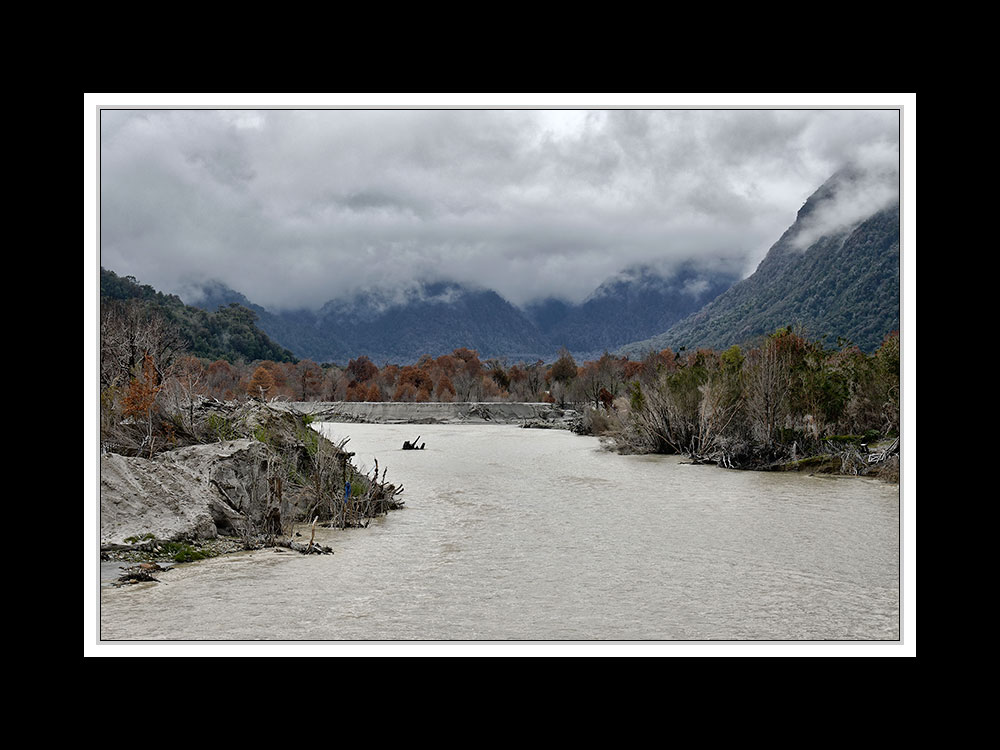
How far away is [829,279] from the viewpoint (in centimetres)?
1855

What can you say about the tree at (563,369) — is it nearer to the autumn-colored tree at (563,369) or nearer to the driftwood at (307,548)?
the autumn-colored tree at (563,369)

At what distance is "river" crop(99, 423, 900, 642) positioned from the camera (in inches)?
220

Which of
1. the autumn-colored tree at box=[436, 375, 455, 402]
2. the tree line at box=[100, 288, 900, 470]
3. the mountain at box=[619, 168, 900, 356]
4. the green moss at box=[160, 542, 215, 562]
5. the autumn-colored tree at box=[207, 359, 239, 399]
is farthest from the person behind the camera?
the autumn-colored tree at box=[436, 375, 455, 402]

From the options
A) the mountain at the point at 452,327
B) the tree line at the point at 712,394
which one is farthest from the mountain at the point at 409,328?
→ the tree line at the point at 712,394

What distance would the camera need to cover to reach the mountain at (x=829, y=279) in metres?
8.88

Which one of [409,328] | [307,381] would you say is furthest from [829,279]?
[409,328]

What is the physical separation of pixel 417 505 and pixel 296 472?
287cm

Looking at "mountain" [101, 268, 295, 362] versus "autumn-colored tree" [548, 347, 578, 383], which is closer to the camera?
"mountain" [101, 268, 295, 362]

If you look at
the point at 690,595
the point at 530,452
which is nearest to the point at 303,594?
the point at 690,595

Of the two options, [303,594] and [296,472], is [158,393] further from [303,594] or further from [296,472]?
[303,594]

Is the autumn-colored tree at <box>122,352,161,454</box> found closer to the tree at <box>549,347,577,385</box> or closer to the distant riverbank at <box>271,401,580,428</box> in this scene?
the distant riverbank at <box>271,401,580,428</box>

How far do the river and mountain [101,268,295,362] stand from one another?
22.0ft

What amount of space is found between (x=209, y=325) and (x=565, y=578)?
3955 centimetres

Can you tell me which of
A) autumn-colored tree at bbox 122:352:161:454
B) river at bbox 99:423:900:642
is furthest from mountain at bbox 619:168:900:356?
autumn-colored tree at bbox 122:352:161:454
